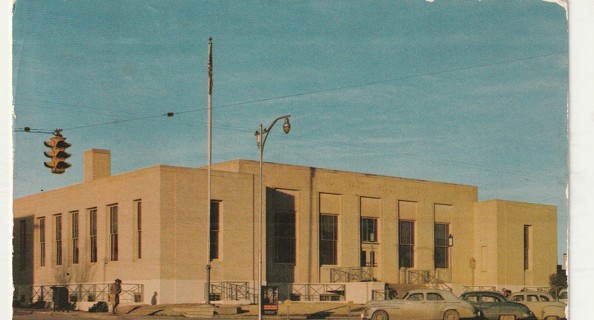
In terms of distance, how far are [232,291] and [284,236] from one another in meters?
6.53

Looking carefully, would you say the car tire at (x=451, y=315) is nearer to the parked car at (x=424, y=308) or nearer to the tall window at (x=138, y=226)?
the parked car at (x=424, y=308)

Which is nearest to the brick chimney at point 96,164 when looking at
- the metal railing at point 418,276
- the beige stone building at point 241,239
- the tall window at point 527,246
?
the beige stone building at point 241,239

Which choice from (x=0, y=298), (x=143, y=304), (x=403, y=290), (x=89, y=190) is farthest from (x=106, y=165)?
(x=0, y=298)

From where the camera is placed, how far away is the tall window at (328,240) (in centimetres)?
3644

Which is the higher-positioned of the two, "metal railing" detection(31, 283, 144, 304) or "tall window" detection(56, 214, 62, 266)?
"tall window" detection(56, 214, 62, 266)

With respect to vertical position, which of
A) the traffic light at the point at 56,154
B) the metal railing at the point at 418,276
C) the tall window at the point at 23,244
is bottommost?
the metal railing at the point at 418,276

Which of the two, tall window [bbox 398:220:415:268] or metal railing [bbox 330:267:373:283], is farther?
metal railing [bbox 330:267:373:283]

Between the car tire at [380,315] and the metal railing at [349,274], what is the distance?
677 inches

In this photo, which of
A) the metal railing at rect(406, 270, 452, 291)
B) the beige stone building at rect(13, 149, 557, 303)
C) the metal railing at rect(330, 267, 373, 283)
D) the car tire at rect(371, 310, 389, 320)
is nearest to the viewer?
the car tire at rect(371, 310, 389, 320)

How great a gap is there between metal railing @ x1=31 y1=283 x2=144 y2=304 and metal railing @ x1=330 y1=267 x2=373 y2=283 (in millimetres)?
9556

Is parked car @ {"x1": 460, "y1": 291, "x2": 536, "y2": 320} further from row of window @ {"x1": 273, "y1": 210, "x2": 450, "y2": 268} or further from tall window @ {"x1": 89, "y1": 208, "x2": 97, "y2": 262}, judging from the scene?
tall window @ {"x1": 89, "y1": 208, "x2": 97, "y2": 262}

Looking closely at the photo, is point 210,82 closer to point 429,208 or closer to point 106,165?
point 429,208

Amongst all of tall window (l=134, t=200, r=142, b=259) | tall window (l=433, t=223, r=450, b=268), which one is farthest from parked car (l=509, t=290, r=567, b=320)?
tall window (l=134, t=200, r=142, b=259)

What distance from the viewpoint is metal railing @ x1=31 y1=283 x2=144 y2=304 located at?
93.4 feet
